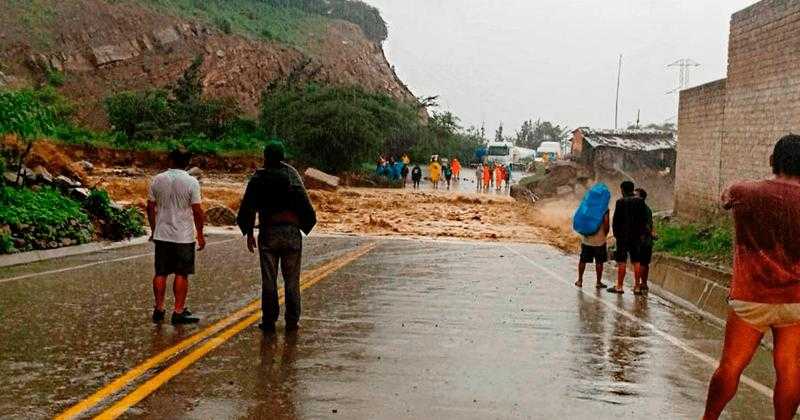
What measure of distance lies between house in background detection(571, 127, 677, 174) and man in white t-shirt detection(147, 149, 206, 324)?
108 feet

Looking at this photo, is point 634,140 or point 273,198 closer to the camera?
point 273,198

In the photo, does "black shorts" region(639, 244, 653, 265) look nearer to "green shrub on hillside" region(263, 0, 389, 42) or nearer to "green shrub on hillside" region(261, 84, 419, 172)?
"green shrub on hillside" region(261, 84, 419, 172)

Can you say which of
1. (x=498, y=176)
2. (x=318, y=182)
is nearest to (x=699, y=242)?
(x=318, y=182)

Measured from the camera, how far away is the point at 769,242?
5.20 metres

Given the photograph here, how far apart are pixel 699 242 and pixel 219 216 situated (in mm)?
16583

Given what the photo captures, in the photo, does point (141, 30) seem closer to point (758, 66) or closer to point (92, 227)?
point (92, 227)

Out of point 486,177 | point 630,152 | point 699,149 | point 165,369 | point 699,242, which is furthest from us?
point 486,177

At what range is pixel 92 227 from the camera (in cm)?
1998

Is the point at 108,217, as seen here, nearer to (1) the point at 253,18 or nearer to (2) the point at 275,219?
(2) the point at 275,219

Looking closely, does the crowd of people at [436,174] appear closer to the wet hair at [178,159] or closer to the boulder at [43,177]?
the boulder at [43,177]

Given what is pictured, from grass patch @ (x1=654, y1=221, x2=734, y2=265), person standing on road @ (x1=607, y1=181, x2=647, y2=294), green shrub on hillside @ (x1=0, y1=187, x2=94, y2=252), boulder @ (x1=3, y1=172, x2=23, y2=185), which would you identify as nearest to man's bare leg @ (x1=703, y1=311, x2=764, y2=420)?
person standing on road @ (x1=607, y1=181, x2=647, y2=294)

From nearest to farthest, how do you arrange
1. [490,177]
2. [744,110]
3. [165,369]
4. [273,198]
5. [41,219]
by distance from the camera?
[165,369] < [273,198] < [41,219] < [744,110] < [490,177]

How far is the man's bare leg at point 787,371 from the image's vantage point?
5.20m

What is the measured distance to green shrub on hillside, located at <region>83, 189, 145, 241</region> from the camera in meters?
21.0
